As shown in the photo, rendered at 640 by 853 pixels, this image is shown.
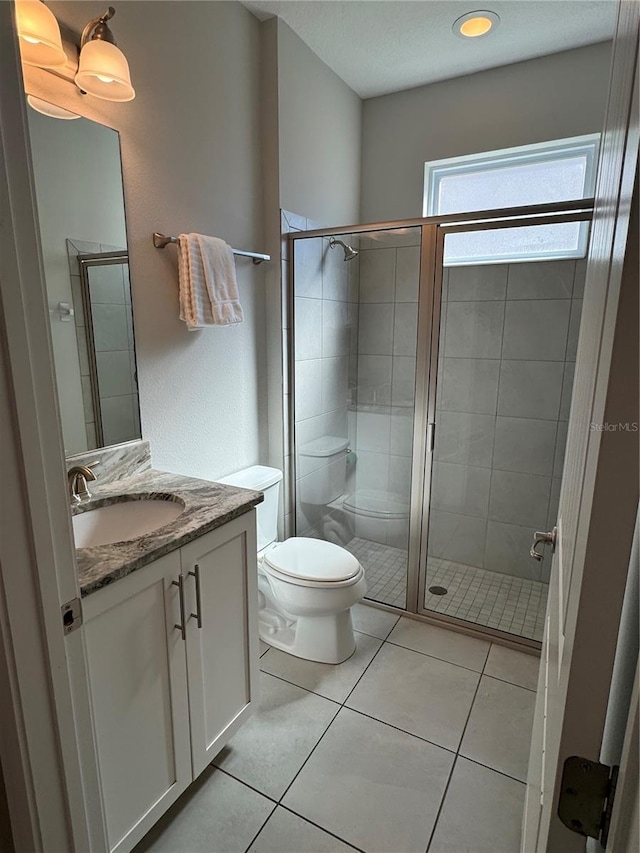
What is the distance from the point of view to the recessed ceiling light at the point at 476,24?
2045 millimetres

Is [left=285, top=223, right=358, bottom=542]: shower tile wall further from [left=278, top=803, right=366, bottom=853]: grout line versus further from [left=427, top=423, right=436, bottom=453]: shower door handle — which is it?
[left=278, top=803, right=366, bottom=853]: grout line

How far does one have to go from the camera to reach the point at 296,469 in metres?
2.63

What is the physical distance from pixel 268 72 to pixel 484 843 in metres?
2.99

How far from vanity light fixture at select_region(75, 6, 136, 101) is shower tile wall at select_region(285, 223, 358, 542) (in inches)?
42.8

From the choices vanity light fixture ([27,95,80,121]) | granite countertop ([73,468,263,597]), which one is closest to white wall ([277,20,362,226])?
vanity light fixture ([27,95,80,121])

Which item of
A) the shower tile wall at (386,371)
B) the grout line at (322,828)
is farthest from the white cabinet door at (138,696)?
the shower tile wall at (386,371)

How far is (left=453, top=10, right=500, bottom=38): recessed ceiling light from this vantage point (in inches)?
80.5

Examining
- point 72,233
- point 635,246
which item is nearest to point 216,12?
point 72,233

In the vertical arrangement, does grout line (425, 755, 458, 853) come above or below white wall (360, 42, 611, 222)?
below

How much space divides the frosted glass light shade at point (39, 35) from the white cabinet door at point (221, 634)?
1.35m

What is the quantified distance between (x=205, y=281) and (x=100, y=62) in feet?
2.32

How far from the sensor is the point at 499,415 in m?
2.66

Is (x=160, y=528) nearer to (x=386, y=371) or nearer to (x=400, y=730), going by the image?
(x=400, y=730)

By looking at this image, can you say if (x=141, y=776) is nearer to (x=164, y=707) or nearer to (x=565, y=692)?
(x=164, y=707)
